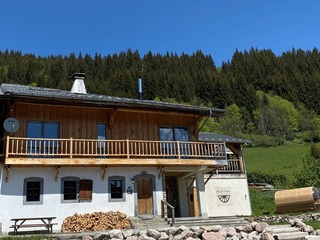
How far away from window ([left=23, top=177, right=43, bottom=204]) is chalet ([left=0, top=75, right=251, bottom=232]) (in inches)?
1.7

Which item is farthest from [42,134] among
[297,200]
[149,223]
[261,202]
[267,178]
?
[267,178]

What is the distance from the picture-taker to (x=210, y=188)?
25203 mm

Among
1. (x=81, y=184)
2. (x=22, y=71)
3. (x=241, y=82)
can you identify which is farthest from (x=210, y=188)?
(x=241, y=82)

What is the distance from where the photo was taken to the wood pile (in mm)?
16875

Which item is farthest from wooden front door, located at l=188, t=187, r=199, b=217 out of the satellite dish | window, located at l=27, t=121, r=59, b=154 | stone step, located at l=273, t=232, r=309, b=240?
the satellite dish

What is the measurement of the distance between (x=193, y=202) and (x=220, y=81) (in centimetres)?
7640

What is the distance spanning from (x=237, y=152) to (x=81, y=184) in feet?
44.1

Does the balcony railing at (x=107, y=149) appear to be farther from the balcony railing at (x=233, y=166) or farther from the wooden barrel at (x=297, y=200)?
the balcony railing at (x=233, y=166)

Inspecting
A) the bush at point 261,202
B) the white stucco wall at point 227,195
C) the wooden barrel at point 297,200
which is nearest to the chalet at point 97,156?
the white stucco wall at point 227,195

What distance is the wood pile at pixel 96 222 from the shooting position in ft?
55.4

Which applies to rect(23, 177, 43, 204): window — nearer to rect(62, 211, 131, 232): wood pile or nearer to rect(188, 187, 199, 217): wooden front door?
rect(62, 211, 131, 232): wood pile

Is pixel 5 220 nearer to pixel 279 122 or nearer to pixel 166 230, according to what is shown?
pixel 166 230

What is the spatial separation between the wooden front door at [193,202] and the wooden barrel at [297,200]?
5728 millimetres

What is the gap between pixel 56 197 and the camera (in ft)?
57.1
